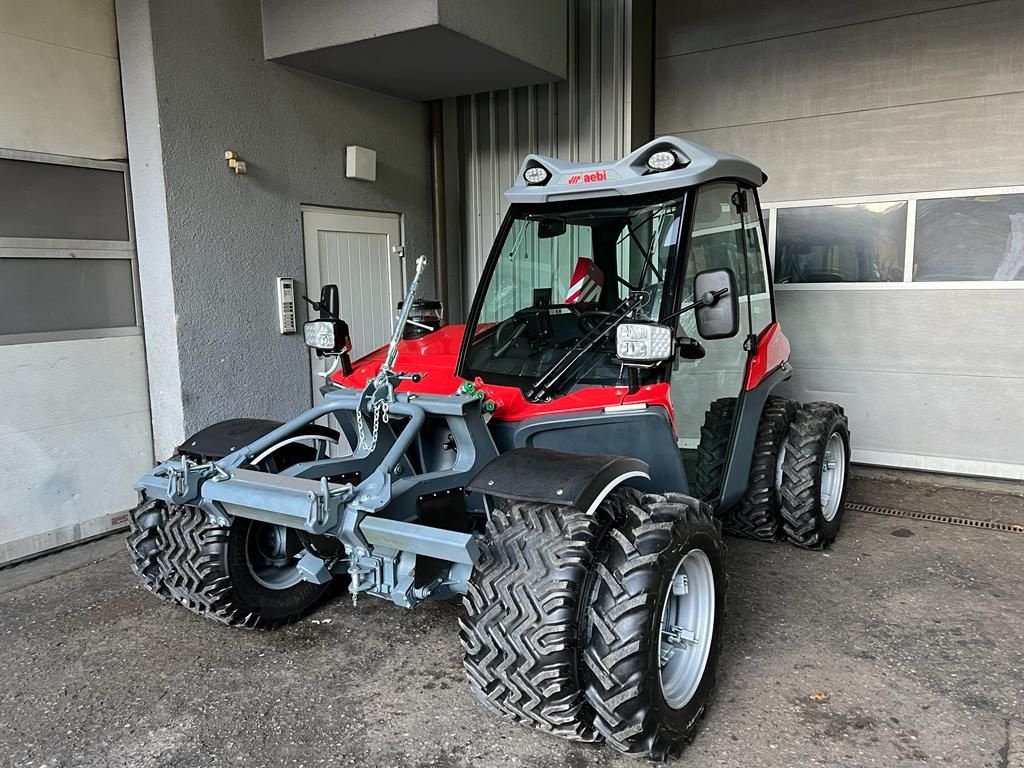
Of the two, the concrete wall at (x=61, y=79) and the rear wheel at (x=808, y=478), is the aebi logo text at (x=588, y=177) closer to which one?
the rear wheel at (x=808, y=478)

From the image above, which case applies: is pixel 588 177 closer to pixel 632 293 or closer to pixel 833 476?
pixel 632 293

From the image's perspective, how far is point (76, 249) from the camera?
465cm

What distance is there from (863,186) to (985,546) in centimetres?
297

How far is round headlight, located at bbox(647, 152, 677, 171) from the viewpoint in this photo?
130 inches

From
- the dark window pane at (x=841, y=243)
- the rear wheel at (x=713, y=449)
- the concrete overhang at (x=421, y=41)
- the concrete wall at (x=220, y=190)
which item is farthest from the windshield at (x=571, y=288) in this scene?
the dark window pane at (x=841, y=243)

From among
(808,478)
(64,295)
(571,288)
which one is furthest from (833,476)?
(64,295)

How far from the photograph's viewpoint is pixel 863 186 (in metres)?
6.09

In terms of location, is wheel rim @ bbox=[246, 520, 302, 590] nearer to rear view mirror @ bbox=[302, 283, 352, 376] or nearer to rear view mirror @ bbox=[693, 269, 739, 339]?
rear view mirror @ bbox=[302, 283, 352, 376]

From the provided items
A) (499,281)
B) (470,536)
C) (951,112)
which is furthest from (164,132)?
(951,112)

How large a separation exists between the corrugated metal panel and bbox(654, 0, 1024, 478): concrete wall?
83cm

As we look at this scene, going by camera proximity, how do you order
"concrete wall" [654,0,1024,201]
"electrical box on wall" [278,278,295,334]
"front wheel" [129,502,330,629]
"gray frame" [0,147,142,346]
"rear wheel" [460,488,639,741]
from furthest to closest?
"concrete wall" [654,0,1024,201]
"electrical box on wall" [278,278,295,334]
"gray frame" [0,147,142,346]
"front wheel" [129,502,330,629]
"rear wheel" [460,488,639,741]

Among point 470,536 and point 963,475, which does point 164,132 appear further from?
point 963,475

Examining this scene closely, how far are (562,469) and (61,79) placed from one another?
4.05 meters

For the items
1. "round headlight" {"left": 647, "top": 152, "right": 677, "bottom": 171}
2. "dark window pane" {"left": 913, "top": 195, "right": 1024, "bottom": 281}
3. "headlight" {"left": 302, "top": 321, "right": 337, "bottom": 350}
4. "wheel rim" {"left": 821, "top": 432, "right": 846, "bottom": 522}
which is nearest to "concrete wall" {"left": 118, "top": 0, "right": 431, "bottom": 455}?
"headlight" {"left": 302, "top": 321, "right": 337, "bottom": 350}
